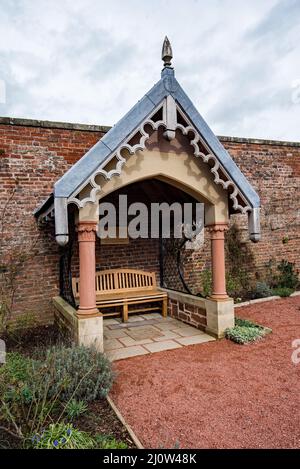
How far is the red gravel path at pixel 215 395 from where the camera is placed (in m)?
2.80

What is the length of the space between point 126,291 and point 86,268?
8.54 feet

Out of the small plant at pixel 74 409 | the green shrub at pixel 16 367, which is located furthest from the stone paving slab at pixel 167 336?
the small plant at pixel 74 409

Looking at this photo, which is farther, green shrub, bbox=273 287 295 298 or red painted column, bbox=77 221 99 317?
green shrub, bbox=273 287 295 298

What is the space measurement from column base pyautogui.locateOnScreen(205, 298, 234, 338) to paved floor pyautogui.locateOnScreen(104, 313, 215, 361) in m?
0.18

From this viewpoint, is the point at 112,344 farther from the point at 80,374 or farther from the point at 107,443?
the point at 107,443

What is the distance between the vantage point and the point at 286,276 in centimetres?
920

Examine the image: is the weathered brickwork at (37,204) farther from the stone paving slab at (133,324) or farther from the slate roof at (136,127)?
the slate roof at (136,127)

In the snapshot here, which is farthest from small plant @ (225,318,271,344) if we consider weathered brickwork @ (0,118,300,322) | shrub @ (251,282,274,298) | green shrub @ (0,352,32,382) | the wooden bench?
green shrub @ (0,352,32,382)

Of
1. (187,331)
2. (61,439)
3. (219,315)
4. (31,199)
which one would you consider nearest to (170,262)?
(187,331)

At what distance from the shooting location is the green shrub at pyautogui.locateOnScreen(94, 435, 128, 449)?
2.59 meters

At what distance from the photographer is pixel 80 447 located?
2531 millimetres

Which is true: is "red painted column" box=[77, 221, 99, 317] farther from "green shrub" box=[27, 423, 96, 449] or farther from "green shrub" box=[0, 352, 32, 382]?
"green shrub" box=[27, 423, 96, 449]

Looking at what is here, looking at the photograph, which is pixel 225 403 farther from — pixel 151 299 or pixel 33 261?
pixel 33 261

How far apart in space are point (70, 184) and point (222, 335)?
3.53 m
